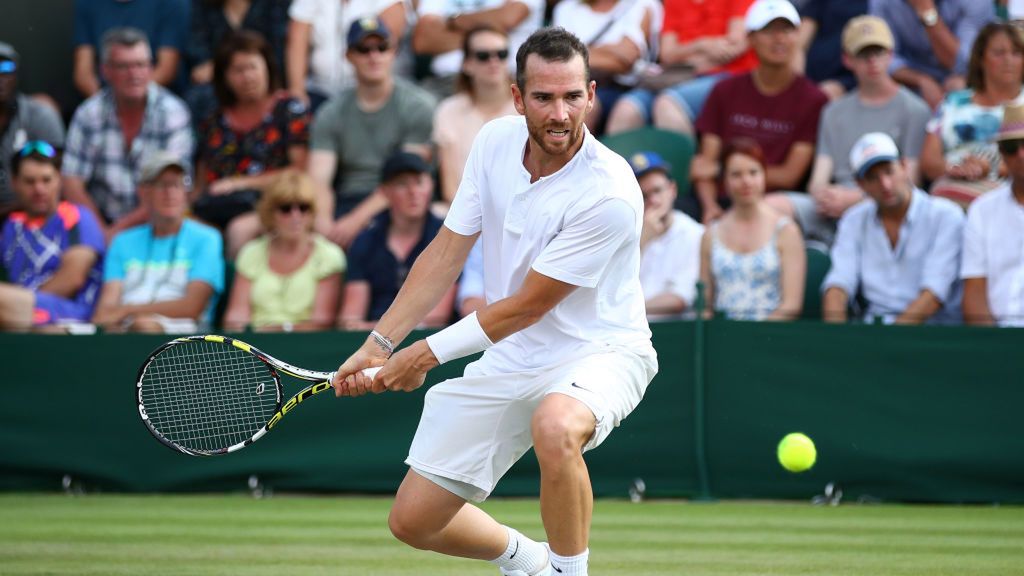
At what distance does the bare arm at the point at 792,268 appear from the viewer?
919 centimetres

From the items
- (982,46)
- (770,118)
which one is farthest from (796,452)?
(982,46)

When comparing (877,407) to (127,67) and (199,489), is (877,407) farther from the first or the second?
(127,67)

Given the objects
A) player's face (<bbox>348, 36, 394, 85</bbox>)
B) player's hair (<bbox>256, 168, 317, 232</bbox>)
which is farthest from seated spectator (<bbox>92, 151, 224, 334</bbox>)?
player's face (<bbox>348, 36, 394, 85</bbox>)

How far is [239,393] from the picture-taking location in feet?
21.2

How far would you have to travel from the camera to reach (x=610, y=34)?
1122 centimetres

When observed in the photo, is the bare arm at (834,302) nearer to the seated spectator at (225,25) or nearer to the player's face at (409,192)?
the player's face at (409,192)

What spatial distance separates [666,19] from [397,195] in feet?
10.3

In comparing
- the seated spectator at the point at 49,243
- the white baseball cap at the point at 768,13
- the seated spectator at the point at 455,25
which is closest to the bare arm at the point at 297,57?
the seated spectator at the point at 455,25

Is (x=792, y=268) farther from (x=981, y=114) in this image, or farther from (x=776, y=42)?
(x=776, y=42)

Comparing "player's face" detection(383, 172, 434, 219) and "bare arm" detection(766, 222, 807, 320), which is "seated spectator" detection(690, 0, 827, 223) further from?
"player's face" detection(383, 172, 434, 219)

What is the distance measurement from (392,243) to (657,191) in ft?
6.14

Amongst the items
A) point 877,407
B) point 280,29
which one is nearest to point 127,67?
point 280,29

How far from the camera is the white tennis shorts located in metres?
4.82

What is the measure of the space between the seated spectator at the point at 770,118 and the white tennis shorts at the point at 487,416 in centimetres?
569
